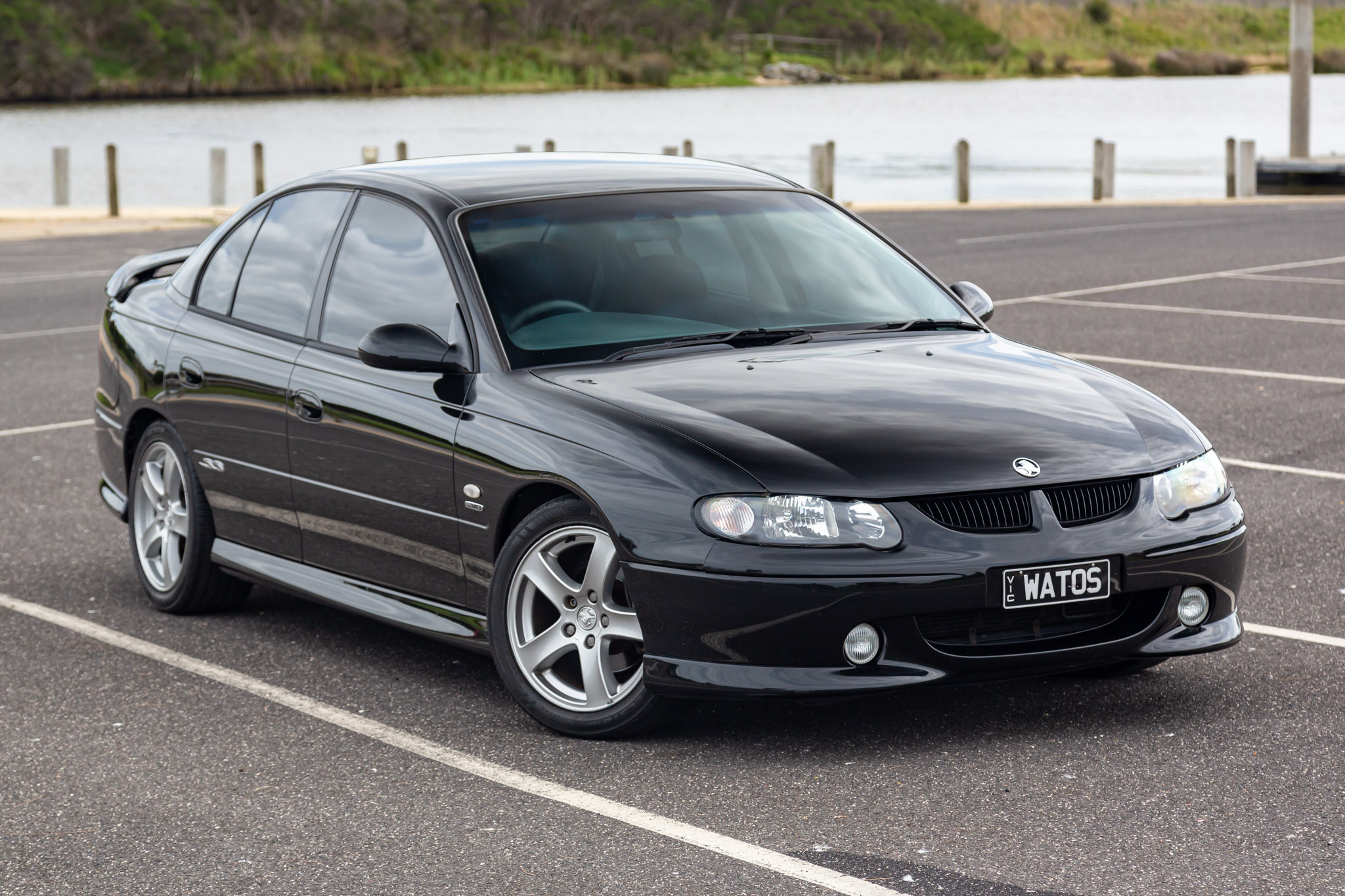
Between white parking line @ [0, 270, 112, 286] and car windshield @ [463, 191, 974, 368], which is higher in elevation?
car windshield @ [463, 191, 974, 368]

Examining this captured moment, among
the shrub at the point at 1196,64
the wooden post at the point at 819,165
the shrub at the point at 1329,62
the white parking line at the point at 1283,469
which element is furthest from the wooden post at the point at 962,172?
the shrub at the point at 1329,62

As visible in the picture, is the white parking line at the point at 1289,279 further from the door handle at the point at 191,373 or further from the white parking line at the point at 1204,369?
the door handle at the point at 191,373

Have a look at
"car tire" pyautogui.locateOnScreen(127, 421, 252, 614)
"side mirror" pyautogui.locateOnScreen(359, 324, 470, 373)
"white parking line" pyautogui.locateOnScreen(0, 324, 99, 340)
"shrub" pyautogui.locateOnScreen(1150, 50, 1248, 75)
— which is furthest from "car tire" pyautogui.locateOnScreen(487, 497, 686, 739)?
"shrub" pyautogui.locateOnScreen(1150, 50, 1248, 75)

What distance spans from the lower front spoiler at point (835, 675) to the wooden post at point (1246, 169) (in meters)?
31.4

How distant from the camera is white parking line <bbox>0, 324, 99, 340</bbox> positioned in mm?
15086

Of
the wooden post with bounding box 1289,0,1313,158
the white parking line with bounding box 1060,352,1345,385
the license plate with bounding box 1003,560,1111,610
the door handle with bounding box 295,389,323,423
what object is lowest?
the white parking line with bounding box 1060,352,1345,385

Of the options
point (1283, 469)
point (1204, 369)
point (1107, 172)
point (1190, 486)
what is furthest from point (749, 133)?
point (1190, 486)

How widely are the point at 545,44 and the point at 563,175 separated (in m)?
120

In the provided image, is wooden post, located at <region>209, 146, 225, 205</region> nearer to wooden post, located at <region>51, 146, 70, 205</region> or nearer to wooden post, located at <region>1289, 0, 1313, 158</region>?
wooden post, located at <region>51, 146, 70, 205</region>

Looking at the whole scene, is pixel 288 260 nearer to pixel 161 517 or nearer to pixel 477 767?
pixel 161 517

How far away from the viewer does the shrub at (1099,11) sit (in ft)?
495

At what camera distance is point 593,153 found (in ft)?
22.3

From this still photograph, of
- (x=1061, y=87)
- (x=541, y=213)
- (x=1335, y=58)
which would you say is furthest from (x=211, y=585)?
(x=1335, y=58)

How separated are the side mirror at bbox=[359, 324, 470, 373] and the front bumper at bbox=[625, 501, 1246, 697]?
101cm
